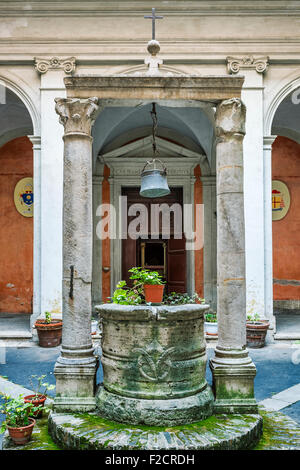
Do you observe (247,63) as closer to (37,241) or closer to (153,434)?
(37,241)

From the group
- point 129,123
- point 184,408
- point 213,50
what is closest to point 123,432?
point 184,408

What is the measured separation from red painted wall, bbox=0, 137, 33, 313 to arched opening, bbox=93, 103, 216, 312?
5.88 feet

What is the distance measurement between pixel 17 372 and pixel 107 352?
243cm

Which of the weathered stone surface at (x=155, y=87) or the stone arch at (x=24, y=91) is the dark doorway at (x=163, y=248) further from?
the weathered stone surface at (x=155, y=87)

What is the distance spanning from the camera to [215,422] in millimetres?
3141

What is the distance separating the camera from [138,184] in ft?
31.1

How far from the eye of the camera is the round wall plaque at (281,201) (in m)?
10.2

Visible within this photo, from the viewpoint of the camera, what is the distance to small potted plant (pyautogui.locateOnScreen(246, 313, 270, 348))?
6.50 metres

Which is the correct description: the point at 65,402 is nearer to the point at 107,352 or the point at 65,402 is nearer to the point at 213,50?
the point at 107,352

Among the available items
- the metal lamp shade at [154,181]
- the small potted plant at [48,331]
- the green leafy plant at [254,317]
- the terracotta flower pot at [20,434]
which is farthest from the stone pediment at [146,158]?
the terracotta flower pot at [20,434]

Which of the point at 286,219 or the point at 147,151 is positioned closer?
the point at 147,151

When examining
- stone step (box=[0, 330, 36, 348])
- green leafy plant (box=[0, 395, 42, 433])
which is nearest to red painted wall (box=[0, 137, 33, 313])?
stone step (box=[0, 330, 36, 348])

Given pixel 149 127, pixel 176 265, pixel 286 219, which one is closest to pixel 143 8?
pixel 149 127

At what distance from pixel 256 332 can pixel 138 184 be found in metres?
4.44
